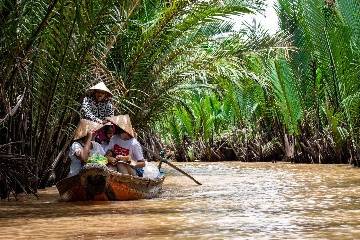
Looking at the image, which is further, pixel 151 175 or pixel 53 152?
pixel 53 152

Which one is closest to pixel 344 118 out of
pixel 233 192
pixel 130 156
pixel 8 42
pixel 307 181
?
pixel 307 181

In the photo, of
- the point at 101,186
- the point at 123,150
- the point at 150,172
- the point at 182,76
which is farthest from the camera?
the point at 182,76

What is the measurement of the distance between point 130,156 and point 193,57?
16.6 ft

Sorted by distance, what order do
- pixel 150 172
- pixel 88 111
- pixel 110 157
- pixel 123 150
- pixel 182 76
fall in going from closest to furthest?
pixel 110 157
pixel 123 150
pixel 88 111
pixel 150 172
pixel 182 76

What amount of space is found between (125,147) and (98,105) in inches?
27.6

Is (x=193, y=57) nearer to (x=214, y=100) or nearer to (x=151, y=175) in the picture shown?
(x=151, y=175)

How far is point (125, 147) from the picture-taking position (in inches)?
316

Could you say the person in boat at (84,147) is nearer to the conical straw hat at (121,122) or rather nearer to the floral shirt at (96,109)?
the conical straw hat at (121,122)

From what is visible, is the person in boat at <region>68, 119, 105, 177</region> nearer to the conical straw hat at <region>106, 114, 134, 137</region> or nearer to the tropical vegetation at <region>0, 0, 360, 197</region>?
the conical straw hat at <region>106, 114, 134, 137</region>

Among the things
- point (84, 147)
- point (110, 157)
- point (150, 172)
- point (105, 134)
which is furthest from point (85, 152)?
point (150, 172)

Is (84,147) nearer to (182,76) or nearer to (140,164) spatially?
(140,164)

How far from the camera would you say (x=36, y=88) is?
8.28m

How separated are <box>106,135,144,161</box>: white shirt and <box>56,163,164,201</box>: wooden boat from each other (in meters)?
0.37

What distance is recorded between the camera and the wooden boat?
7.31 metres
